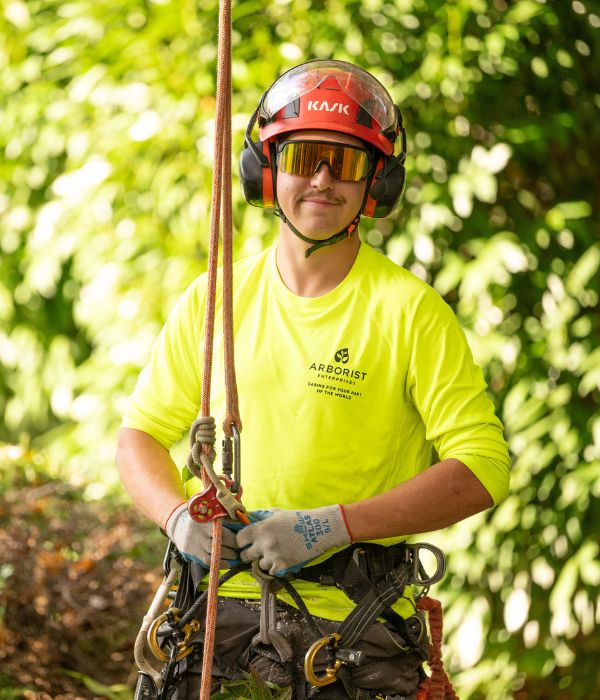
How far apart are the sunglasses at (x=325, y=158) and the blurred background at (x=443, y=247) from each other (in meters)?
1.85

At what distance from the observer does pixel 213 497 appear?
2072mm

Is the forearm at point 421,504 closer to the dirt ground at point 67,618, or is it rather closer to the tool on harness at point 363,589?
the tool on harness at point 363,589

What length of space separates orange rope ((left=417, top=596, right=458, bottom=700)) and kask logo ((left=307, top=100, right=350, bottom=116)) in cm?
112

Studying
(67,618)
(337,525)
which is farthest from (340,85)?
(67,618)

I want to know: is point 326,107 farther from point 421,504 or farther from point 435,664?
point 435,664

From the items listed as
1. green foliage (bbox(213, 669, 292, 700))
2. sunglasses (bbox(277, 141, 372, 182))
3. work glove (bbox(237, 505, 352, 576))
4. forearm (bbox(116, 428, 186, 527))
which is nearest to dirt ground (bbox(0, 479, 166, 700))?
forearm (bbox(116, 428, 186, 527))

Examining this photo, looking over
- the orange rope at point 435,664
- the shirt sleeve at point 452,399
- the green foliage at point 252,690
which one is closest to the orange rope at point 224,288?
the green foliage at point 252,690

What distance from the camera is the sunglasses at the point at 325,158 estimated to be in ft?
7.47

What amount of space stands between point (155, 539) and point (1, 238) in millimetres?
2075

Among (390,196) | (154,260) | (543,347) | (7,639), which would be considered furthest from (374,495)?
(154,260)

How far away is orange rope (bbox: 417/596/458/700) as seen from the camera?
2.38m

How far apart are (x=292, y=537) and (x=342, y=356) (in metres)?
0.41

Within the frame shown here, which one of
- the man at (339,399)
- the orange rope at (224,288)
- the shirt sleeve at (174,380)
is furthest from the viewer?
the shirt sleeve at (174,380)

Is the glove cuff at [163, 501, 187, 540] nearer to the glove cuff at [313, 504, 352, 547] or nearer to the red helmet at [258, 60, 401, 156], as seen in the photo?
the glove cuff at [313, 504, 352, 547]
